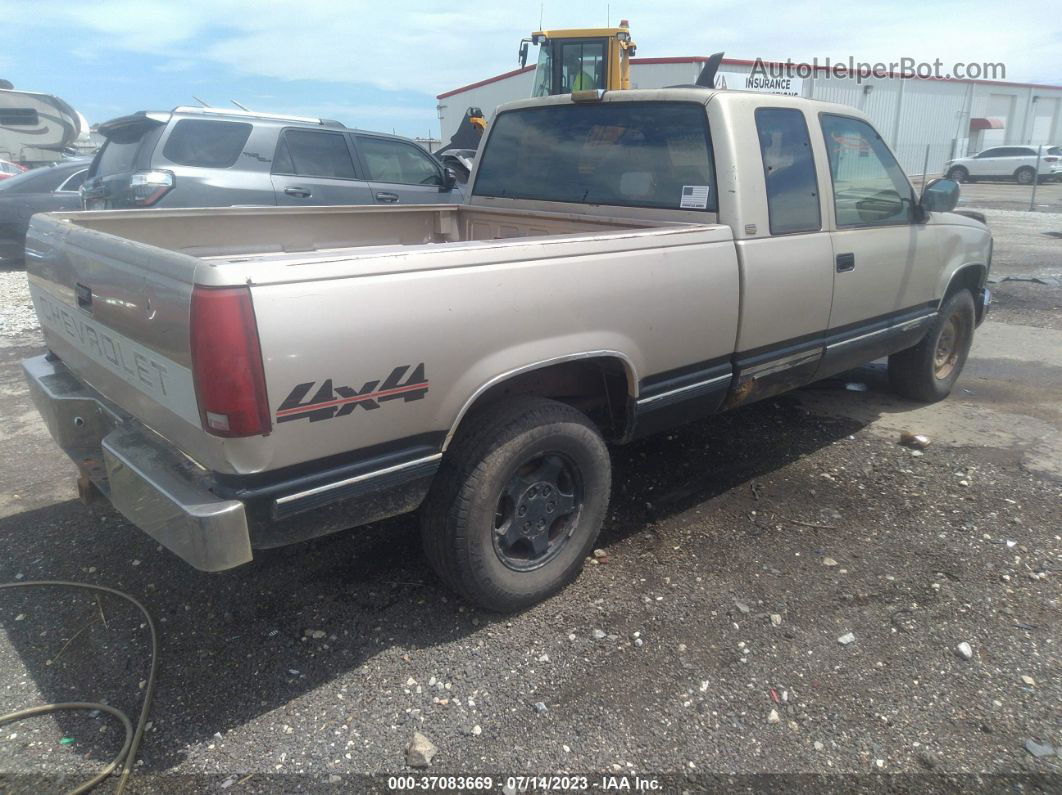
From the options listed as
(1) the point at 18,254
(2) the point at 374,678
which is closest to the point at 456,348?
(2) the point at 374,678

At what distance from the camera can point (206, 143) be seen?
7539 mm

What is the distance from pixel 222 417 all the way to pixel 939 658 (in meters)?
2.58

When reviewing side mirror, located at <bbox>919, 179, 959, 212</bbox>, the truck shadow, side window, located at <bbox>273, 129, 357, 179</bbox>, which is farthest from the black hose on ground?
side window, located at <bbox>273, 129, 357, 179</bbox>

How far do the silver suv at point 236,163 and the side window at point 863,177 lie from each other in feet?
18.2

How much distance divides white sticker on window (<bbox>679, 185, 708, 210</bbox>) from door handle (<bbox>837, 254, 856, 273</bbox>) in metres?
0.89

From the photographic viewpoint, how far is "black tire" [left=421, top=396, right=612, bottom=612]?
8.91 ft

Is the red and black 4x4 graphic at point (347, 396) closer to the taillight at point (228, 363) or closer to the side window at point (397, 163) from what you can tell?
the taillight at point (228, 363)

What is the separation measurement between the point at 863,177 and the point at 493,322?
2.75 metres

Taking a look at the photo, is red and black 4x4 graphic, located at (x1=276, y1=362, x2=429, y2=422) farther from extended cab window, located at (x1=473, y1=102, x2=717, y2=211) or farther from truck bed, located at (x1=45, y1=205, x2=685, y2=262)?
extended cab window, located at (x1=473, y1=102, x2=717, y2=211)

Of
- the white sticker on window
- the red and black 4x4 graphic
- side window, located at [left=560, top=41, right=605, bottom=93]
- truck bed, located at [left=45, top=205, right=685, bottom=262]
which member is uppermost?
side window, located at [left=560, top=41, right=605, bottom=93]

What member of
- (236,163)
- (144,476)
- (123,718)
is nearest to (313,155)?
(236,163)

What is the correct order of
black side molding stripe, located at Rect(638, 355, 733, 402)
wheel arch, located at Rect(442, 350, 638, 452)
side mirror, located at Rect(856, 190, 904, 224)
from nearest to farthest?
wheel arch, located at Rect(442, 350, 638, 452) < black side molding stripe, located at Rect(638, 355, 733, 402) < side mirror, located at Rect(856, 190, 904, 224)

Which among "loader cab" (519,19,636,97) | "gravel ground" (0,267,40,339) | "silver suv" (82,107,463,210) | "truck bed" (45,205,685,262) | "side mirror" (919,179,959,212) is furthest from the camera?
"loader cab" (519,19,636,97)

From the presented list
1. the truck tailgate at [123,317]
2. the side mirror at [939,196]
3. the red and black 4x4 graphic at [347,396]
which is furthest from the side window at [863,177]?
the truck tailgate at [123,317]
